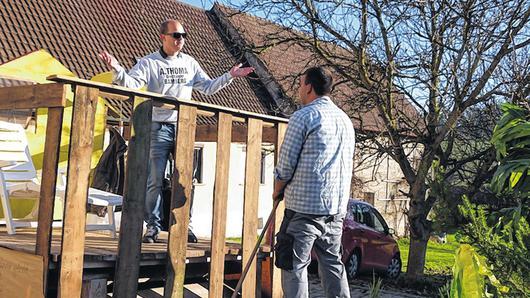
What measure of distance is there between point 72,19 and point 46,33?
1.53 metres

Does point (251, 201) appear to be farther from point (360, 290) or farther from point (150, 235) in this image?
point (360, 290)

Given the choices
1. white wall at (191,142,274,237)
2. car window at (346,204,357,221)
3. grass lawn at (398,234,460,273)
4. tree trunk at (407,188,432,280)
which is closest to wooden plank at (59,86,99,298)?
tree trunk at (407,188,432,280)

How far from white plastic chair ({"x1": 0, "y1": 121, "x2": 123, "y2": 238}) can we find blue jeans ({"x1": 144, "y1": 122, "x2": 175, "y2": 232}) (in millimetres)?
415

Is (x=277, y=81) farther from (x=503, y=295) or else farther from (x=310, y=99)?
(x=503, y=295)

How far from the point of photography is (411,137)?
40.7 ft

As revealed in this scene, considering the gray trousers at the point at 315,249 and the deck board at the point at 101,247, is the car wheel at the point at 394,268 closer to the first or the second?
the deck board at the point at 101,247

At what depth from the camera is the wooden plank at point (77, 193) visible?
380 centimetres

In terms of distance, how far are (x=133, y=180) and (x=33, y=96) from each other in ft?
2.65

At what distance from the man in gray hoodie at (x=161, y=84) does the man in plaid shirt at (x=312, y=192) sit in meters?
1.06

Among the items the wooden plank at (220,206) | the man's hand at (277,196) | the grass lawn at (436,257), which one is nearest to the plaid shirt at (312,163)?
the man's hand at (277,196)

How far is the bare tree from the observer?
1034 cm

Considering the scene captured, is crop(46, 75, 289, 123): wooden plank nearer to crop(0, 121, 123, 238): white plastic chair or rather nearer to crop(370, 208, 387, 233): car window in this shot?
crop(0, 121, 123, 238): white plastic chair

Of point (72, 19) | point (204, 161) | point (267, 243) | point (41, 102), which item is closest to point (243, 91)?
point (204, 161)

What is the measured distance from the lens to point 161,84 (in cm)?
507
